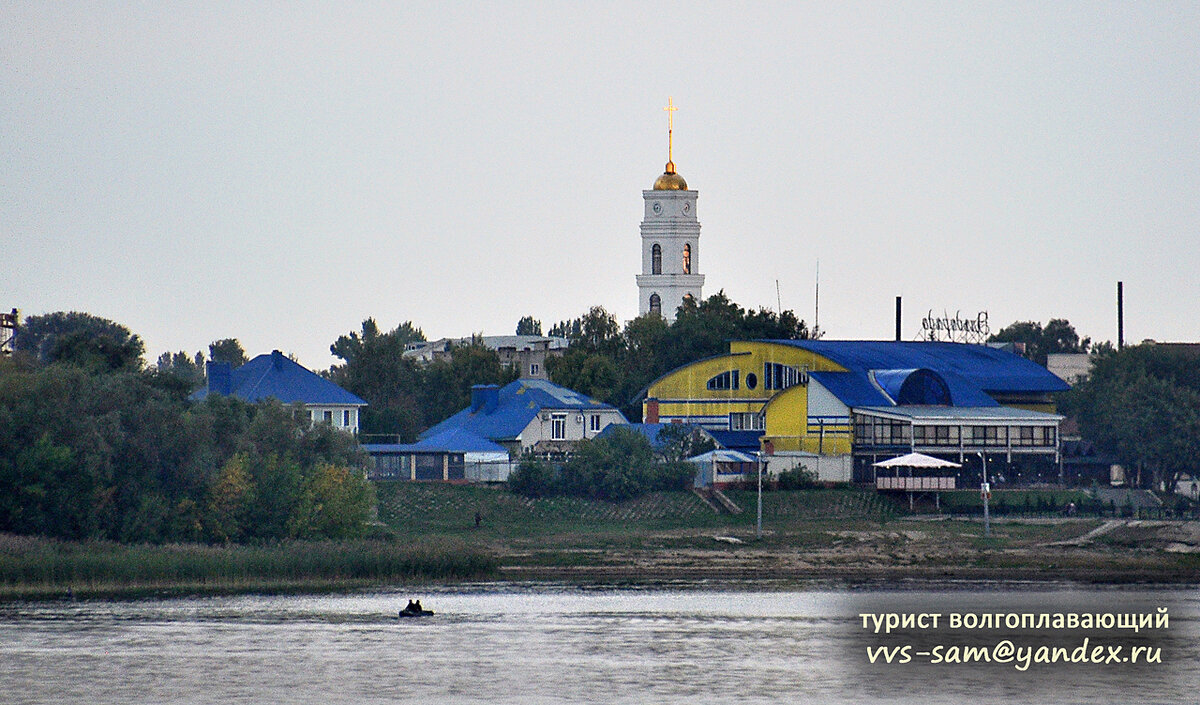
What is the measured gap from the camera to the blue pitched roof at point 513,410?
114000 mm

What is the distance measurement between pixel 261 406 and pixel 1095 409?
54.8 m

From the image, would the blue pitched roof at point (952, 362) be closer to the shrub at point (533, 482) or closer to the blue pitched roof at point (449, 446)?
the blue pitched roof at point (449, 446)

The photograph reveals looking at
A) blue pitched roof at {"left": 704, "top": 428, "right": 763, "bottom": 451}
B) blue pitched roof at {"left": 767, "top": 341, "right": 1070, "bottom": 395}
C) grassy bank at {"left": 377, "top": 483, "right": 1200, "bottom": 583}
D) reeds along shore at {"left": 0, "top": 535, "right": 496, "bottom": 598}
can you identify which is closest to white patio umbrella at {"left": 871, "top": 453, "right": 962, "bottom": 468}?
grassy bank at {"left": 377, "top": 483, "right": 1200, "bottom": 583}

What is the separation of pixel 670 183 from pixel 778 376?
6261cm

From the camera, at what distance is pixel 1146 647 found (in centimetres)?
5753

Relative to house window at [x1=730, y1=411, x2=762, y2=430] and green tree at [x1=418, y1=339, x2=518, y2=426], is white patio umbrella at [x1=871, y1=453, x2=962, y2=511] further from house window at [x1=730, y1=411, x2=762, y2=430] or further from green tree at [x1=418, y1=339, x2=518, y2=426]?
green tree at [x1=418, y1=339, x2=518, y2=426]

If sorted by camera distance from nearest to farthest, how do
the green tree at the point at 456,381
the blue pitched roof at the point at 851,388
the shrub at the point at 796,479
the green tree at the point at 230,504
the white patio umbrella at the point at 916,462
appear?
1. the green tree at the point at 230,504
2. the white patio umbrella at the point at 916,462
3. the shrub at the point at 796,479
4. the blue pitched roof at the point at 851,388
5. the green tree at the point at 456,381

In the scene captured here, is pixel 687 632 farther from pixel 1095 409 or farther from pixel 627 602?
pixel 1095 409

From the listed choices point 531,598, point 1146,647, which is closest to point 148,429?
A: point 531,598

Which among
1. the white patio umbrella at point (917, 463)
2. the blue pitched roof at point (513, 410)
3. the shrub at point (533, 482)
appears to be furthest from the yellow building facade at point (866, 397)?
the shrub at point (533, 482)

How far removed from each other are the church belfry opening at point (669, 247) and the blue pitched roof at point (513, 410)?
57.8m

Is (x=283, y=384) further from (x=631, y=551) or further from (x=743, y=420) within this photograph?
(x=631, y=551)

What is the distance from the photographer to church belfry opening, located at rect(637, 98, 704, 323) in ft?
586

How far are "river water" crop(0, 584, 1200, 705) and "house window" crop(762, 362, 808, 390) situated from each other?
4695 cm
